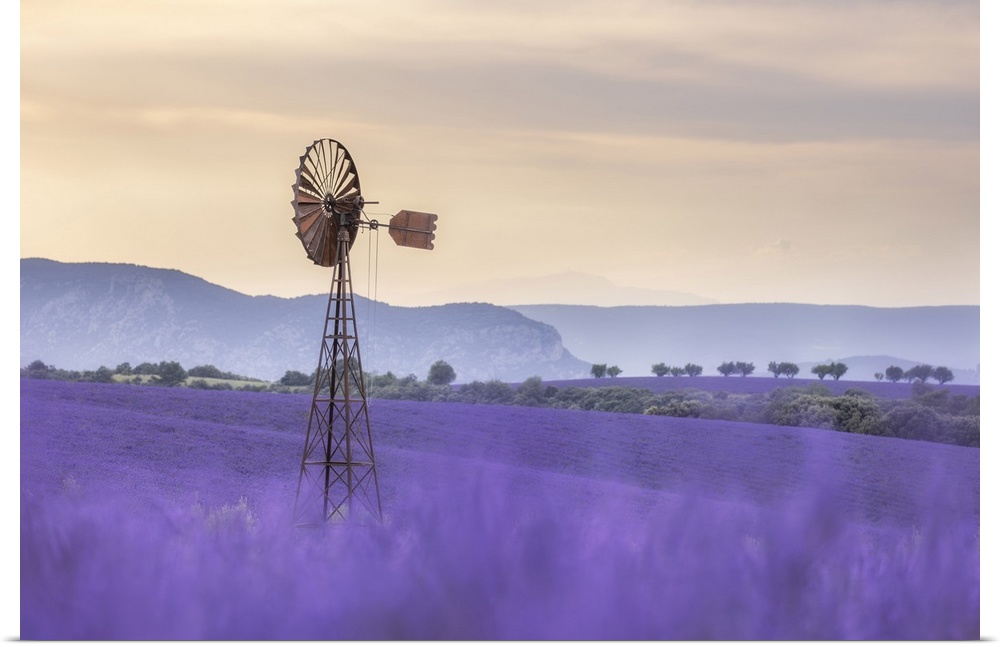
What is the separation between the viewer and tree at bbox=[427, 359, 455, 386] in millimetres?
19484

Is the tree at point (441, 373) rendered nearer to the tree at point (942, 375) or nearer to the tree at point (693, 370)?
the tree at point (693, 370)

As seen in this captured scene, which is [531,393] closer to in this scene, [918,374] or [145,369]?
[918,374]

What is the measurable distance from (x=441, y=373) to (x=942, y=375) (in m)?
8.07

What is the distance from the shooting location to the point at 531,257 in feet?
36.8

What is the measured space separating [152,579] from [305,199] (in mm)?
4708

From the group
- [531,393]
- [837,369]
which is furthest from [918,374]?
[531,393]

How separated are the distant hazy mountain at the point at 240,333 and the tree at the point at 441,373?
6.6 inches

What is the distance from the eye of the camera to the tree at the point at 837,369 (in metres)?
16.6

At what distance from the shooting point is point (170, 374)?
19078 mm
